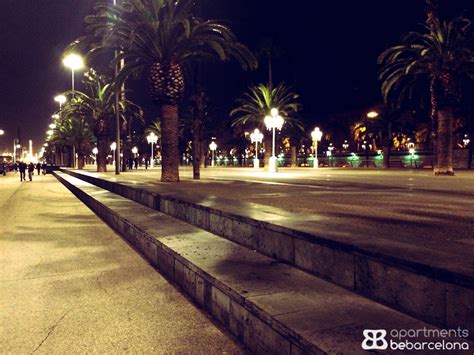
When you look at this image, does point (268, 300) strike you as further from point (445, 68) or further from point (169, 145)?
point (445, 68)

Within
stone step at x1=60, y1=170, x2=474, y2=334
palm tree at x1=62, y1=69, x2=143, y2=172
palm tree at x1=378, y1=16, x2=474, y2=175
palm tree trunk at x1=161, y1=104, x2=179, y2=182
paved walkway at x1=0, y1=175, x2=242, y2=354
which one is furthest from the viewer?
palm tree at x1=62, y1=69, x2=143, y2=172

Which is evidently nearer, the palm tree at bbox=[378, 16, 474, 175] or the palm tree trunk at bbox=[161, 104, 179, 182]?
the palm tree trunk at bbox=[161, 104, 179, 182]

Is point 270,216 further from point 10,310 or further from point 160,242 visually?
point 10,310

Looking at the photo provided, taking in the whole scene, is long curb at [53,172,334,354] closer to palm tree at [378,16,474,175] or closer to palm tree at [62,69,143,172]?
palm tree at [378,16,474,175]

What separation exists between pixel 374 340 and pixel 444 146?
24002 mm

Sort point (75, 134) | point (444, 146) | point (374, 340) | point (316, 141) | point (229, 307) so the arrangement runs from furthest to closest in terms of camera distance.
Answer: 1. point (75, 134)
2. point (316, 141)
3. point (444, 146)
4. point (229, 307)
5. point (374, 340)

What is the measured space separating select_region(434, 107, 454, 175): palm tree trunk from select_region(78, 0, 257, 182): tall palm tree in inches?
519

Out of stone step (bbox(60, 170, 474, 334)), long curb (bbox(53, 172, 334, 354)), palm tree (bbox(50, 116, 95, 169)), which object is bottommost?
long curb (bbox(53, 172, 334, 354))

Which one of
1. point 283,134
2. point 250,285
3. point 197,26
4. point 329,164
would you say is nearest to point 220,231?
point 250,285

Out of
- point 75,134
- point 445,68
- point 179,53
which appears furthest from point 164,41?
point 75,134

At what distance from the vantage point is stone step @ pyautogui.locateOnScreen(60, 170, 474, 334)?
9.09 feet

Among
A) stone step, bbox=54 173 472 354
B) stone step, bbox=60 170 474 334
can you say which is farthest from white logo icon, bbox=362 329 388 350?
stone step, bbox=60 170 474 334

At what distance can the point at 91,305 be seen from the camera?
4445 mm

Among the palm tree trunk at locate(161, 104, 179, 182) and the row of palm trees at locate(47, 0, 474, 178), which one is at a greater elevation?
the row of palm trees at locate(47, 0, 474, 178)
